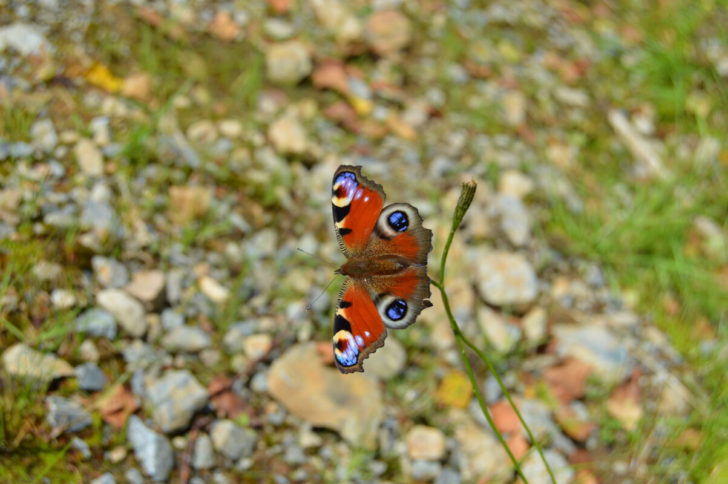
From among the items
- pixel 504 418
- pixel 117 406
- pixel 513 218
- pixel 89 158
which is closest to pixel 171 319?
pixel 117 406

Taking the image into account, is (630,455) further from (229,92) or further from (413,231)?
(229,92)

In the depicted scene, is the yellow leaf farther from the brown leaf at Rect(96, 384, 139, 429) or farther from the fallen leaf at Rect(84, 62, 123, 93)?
the brown leaf at Rect(96, 384, 139, 429)

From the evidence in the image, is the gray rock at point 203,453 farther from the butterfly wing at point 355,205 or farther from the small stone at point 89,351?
the butterfly wing at point 355,205

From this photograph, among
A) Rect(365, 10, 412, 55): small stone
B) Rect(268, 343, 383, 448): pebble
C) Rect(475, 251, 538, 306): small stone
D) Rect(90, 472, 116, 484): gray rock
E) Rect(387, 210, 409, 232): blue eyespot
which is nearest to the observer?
Rect(387, 210, 409, 232): blue eyespot

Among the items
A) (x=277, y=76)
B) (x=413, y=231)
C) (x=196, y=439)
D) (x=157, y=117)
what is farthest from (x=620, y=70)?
(x=196, y=439)

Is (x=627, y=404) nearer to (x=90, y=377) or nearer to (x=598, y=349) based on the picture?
(x=598, y=349)

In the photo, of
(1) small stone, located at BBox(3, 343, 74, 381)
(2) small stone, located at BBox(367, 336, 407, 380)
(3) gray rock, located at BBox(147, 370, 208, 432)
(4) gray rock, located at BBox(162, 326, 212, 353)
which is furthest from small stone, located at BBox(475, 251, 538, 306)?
(1) small stone, located at BBox(3, 343, 74, 381)

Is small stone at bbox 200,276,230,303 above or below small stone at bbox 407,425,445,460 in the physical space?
above
